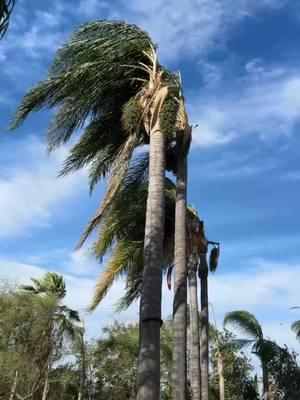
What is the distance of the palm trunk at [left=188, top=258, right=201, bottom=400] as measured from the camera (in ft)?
45.8

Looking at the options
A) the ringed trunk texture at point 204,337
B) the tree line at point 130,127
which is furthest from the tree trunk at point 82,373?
the tree line at point 130,127

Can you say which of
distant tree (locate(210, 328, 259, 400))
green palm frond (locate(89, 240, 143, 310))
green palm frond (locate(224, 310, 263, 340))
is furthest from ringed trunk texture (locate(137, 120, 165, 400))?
distant tree (locate(210, 328, 259, 400))

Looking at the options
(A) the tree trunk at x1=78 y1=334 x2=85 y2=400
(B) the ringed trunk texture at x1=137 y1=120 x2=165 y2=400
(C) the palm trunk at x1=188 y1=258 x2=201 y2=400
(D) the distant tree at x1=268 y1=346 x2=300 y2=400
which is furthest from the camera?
(A) the tree trunk at x1=78 y1=334 x2=85 y2=400

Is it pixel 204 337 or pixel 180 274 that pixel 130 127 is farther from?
pixel 204 337

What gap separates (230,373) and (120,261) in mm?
20487

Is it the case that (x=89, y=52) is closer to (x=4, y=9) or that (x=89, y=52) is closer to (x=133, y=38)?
(x=133, y=38)

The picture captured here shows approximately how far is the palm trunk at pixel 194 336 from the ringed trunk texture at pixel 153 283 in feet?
21.6

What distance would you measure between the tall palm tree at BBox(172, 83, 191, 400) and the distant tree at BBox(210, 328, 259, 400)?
70.6 feet

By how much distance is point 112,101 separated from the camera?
Answer: 11133 mm

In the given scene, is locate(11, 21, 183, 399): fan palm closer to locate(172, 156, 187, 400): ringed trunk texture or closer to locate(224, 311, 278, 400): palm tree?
locate(172, 156, 187, 400): ringed trunk texture

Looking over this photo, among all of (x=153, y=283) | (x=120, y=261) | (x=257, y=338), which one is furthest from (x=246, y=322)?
(x=153, y=283)

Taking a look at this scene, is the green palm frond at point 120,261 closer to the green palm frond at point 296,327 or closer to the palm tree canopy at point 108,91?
the palm tree canopy at point 108,91

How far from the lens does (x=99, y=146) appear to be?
11531mm

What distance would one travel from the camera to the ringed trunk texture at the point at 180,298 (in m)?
9.85
